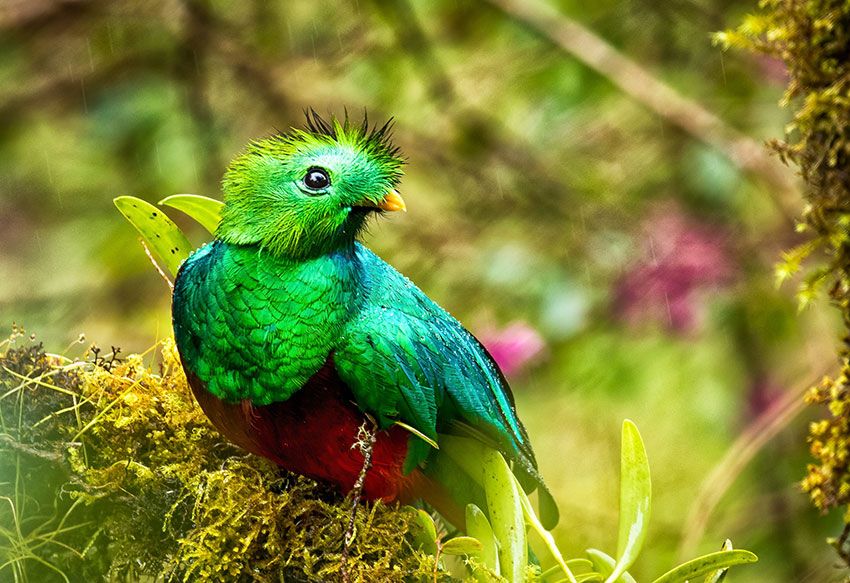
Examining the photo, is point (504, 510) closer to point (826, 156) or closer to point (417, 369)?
point (417, 369)

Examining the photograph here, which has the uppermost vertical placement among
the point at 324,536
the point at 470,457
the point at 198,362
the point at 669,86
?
the point at 669,86

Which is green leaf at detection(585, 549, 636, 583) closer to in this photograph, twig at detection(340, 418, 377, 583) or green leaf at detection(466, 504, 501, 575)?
green leaf at detection(466, 504, 501, 575)

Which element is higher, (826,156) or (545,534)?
(826,156)

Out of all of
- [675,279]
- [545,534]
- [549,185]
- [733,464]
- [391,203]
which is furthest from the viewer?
[549,185]

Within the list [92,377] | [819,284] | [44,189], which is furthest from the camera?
[44,189]

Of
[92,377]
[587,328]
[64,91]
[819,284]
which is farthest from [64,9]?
[819,284]

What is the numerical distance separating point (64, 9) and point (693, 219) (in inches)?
85.3

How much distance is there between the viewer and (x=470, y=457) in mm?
1842

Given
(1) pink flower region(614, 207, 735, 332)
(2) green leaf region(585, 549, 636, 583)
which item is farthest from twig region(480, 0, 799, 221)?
(2) green leaf region(585, 549, 636, 583)

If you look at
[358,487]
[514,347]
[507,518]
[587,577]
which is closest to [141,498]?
[358,487]

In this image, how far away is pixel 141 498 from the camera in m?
1.81

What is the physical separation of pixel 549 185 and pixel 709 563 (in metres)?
2.40

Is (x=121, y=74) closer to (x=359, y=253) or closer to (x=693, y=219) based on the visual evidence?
(x=693, y=219)

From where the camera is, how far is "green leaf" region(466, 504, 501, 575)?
5.47ft
